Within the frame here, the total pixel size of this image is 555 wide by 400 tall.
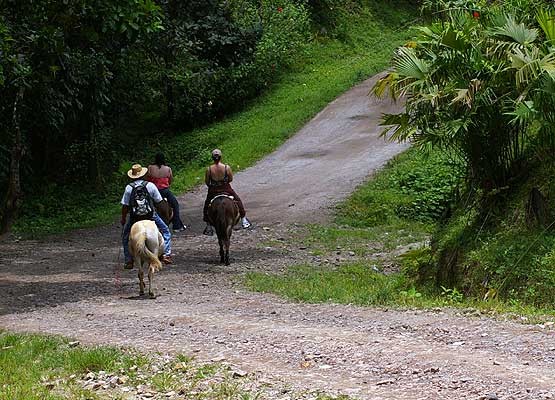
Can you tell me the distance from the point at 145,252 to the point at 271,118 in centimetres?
1815

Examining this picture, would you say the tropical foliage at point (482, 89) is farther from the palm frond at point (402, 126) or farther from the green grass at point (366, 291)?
the green grass at point (366, 291)

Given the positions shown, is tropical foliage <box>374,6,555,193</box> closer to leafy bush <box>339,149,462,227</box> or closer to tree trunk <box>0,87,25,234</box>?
leafy bush <box>339,149,462,227</box>

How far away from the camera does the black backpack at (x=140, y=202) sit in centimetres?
1277

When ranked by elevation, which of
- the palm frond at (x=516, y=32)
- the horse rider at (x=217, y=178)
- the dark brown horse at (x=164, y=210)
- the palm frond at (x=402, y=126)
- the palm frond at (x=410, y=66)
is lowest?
the dark brown horse at (x=164, y=210)

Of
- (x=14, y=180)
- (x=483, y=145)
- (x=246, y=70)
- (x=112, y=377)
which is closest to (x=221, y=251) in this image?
(x=483, y=145)

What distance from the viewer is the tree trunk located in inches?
758

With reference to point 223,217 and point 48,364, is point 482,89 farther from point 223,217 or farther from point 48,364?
point 48,364

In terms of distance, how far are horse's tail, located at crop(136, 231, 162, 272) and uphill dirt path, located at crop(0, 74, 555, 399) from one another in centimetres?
50

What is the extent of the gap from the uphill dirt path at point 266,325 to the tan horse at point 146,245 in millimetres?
481

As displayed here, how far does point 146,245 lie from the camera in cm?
1195

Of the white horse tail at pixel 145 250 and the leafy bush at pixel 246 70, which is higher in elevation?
the leafy bush at pixel 246 70

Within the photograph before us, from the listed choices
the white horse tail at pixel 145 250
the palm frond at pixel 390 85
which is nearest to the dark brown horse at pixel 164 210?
the white horse tail at pixel 145 250

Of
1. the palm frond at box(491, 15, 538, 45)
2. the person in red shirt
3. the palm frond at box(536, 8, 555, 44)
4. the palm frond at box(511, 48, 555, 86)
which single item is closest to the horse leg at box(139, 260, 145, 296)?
the person in red shirt

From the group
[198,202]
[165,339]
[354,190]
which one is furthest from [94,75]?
[165,339]
